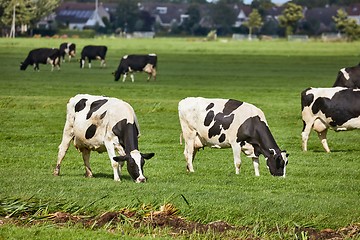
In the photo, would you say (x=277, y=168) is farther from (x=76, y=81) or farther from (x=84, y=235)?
(x=76, y=81)

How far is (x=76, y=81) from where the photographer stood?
5119 centimetres

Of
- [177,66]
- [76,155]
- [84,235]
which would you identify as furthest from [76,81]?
[84,235]

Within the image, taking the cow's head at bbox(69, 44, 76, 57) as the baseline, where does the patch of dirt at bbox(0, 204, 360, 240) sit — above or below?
above

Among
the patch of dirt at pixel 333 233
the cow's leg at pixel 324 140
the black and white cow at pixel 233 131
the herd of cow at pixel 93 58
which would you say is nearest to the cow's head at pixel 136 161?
the black and white cow at pixel 233 131

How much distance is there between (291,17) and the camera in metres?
186

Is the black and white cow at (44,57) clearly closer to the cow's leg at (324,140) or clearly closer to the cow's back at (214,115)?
the cow's leg at (324,140)

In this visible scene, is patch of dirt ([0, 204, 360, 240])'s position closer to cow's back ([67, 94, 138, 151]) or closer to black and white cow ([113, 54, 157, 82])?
cow's back ([67, 94, 138, 151])

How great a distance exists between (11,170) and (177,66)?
49.5m

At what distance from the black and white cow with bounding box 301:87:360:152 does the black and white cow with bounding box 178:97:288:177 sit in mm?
5001

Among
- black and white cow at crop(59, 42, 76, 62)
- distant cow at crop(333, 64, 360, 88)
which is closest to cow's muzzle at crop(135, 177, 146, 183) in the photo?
distant cow at crop(333, 64, 360, 88)

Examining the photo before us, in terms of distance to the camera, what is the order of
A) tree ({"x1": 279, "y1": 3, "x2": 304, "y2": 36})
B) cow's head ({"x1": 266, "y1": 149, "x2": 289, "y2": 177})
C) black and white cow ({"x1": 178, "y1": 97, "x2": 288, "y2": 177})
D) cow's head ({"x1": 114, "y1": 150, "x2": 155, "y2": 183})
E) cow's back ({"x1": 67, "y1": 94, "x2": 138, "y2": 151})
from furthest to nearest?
tree ({"x1": 279, "y1": 3, "x2": 304, "y2": 36}) < black and white cow ({"x1": 178, "y1": 97, "x2": 288, "y2": 177}) < cow's head ({"x1": 266, "y1": 149, "x2": 289, "y2": 177}) < cow's back ({"x1": 67, "y1": 94, "x2": 138, "y2": 151}) < cow's head ({"x1": 114, "y1": 150, "x2": 155, "y2": 183})

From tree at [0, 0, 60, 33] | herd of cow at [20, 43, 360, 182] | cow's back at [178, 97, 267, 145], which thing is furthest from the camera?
tree at [0, 0, 60, 33]

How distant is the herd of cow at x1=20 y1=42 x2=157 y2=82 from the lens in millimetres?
55250

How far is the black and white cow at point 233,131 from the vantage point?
66.7 ft
